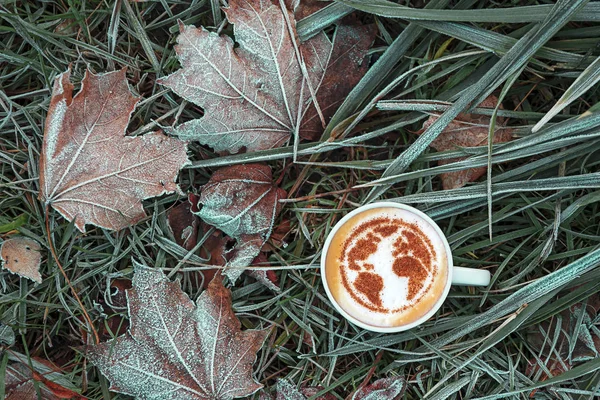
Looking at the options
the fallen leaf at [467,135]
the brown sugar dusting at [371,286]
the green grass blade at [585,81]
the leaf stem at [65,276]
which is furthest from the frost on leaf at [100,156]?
the green grass blade at [585,81]

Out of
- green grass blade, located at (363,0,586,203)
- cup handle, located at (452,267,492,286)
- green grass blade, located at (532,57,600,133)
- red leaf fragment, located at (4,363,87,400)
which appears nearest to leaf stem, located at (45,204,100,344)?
red leaf fragment, located at (4,363,87,400)

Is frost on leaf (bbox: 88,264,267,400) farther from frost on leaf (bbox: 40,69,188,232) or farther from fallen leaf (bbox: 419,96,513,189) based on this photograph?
fallen leaf (bbox: 419,96,513,189)

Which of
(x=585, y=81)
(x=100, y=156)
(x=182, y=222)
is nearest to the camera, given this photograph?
(x=585, y=81)

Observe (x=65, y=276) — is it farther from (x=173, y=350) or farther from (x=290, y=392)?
(x=290, y=392)

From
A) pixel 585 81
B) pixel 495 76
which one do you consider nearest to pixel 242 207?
pixel 495 76

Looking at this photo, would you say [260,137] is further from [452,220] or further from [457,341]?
[457,341]

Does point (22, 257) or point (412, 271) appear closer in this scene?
point (412, 271)
